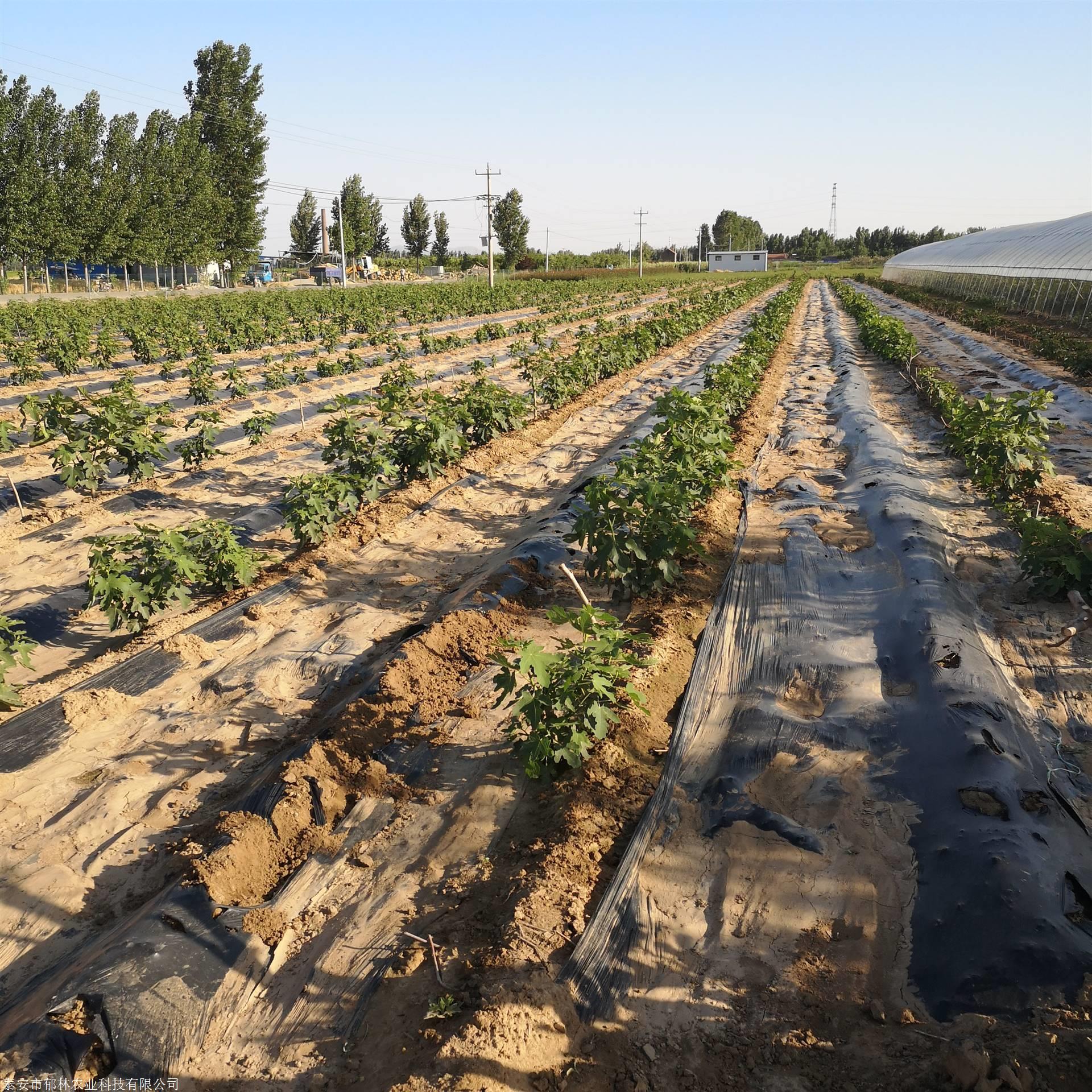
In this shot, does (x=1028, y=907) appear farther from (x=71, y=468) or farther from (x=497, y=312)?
(x=497, y=312)

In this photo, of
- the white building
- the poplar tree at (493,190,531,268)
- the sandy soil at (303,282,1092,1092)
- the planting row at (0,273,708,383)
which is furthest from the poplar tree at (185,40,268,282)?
the white building

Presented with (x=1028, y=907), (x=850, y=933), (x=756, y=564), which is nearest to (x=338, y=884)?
(x=850, y=933)

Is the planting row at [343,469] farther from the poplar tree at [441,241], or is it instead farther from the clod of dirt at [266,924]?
the poplar tree at [441,241]

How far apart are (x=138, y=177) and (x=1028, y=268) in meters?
41.4

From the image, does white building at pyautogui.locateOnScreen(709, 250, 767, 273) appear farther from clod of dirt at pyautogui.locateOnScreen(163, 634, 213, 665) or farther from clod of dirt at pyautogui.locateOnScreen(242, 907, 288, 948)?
clod of dirt at pyautogui.locateOnScreen(242, 907, 288, 948)

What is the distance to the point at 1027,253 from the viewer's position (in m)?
29.1

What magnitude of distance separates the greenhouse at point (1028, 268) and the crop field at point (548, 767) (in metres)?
19.0

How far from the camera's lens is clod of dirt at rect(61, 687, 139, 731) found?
15.7ft

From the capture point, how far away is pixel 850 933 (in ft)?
10.6

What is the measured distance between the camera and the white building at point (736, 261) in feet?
320

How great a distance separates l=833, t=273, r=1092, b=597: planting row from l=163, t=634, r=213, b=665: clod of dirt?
6122mm

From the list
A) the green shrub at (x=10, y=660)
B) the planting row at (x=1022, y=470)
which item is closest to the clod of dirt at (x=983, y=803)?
the planting row at (x=1022, y=470)

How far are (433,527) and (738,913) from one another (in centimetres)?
553

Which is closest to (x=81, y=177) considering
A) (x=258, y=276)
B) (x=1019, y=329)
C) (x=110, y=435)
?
(x=258, y=276)
